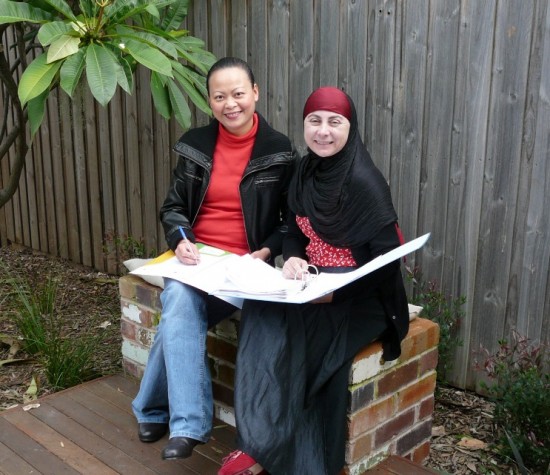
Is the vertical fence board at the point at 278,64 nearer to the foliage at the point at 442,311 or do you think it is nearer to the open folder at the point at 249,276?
the foliage at the point at 442,311

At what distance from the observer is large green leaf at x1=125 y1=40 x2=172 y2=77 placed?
2.58 meters

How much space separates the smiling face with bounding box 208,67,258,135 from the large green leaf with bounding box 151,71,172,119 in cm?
49

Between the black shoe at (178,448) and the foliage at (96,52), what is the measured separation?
1199 mm

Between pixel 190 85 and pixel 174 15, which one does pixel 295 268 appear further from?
pixel 174 15

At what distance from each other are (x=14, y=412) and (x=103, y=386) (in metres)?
0.41

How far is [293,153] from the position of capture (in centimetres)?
274

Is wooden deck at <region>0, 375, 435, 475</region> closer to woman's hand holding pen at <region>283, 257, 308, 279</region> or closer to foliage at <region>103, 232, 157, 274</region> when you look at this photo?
woman's hand holding pen at <region>283, 257, 308, 279</region>

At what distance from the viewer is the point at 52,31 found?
8.45 ft

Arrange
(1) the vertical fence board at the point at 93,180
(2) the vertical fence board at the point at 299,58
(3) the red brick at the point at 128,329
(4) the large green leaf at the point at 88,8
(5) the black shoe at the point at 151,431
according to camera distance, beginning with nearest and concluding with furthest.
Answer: (5) the black shoe at the point at 151,431, (4) the large green leaf at the point at 88,8, (3) the red brick at the point at 128,329, (2) the vertical fence board at the point at 299,58, (1) the vertical fence board at the point at 93,180

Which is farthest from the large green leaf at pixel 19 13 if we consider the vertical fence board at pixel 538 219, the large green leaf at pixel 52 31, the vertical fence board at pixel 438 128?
the vertical fence board at pixel 538 219

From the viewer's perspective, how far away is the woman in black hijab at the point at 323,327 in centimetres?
222

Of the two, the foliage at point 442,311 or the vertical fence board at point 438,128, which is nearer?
the vertical fence board at point 438,128

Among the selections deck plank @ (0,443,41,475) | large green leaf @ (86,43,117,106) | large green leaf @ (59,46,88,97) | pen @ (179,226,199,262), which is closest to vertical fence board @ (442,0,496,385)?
pen @ (179,226,199,262)

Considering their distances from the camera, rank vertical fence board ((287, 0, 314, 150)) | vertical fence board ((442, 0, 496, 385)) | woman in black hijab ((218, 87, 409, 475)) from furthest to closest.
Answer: vertical fence board ((287, 0, 314, 150)), vertical fence board ((442, 0, 496, 385)), woman in black hijab ((218, 87, 409, 475))
